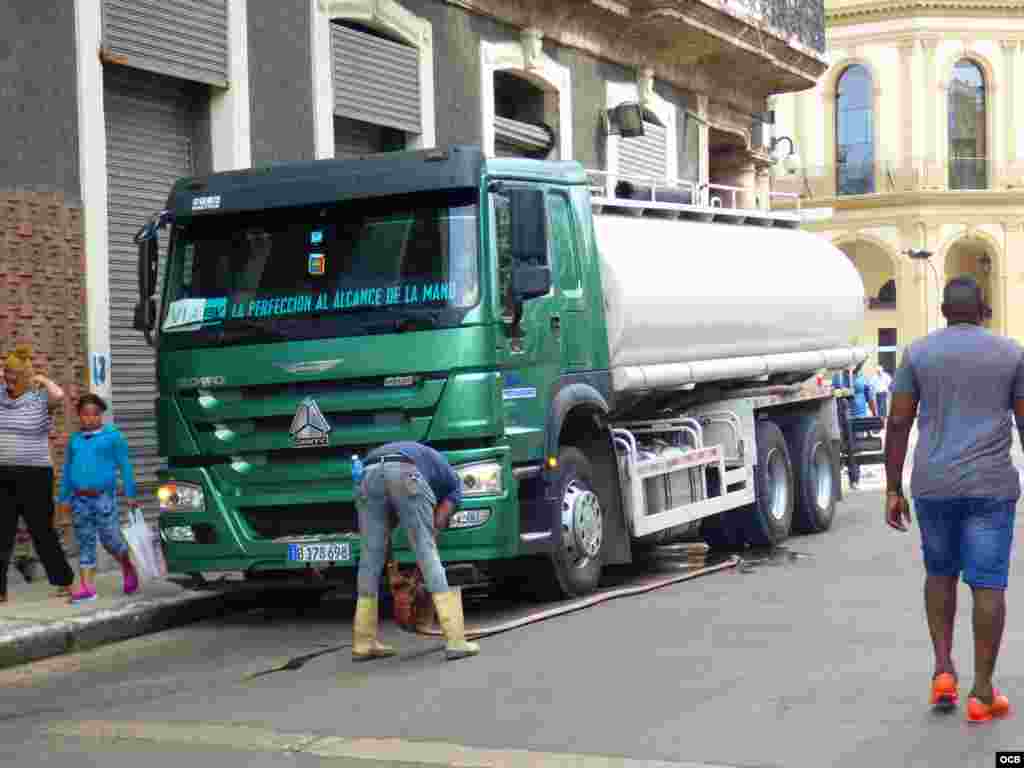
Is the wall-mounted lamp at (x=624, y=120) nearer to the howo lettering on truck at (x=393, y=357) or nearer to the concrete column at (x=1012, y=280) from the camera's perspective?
the howo lettering on truck at (x=393, y=357)

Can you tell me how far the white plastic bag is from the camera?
12859 mm

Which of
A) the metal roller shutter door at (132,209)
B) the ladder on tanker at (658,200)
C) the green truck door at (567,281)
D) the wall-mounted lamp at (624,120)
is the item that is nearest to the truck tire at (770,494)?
the ladder on tanker at (658,200)

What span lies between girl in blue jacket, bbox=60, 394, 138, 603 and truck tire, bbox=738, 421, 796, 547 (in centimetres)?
561

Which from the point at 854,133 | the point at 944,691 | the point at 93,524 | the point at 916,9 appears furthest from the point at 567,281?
the point at 854,133

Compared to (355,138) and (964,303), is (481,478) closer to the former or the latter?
(964,303)

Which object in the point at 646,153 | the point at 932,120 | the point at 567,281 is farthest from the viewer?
the point at 932,120

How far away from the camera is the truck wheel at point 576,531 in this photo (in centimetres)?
1212

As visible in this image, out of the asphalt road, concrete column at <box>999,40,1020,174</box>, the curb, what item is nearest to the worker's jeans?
the asphalt road

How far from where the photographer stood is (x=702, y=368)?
48.3ft

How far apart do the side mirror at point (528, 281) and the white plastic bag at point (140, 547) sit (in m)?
3.35

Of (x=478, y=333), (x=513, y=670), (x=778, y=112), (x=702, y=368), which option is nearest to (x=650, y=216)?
(x=702, y=368)

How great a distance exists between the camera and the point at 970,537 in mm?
7707

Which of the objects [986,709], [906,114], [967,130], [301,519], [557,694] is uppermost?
[906,114]

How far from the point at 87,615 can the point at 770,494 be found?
6.58m
